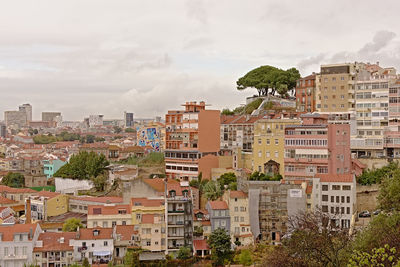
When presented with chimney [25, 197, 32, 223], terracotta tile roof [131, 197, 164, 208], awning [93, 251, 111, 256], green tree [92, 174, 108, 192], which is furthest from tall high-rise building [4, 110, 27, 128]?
awning [93, 251, 111, 256]

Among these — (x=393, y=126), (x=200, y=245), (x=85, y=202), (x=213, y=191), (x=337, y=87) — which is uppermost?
(x=337, y=87)

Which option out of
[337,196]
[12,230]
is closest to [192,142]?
[337,196]

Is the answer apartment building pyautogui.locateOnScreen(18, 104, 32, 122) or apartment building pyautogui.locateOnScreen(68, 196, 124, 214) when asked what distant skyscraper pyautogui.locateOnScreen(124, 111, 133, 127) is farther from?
apartment building pyautogui.locateOnScreen(68, 196, 124, 214)

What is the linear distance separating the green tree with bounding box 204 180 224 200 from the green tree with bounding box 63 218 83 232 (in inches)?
352

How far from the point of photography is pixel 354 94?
46.0 meters

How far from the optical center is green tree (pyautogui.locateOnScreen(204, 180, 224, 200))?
37.9m

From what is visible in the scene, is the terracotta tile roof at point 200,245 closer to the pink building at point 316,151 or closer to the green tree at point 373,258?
the pink building at point 316,151

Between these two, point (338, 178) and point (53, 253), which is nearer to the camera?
point (53, 253)

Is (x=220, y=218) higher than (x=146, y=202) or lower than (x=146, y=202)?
lower

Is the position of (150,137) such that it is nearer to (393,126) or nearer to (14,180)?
(14,180)

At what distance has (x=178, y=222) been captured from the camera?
34500mm

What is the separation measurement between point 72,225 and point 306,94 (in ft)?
84.9

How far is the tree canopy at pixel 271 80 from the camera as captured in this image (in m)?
56.0

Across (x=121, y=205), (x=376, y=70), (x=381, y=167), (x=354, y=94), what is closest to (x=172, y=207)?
(x=121, y=205)
